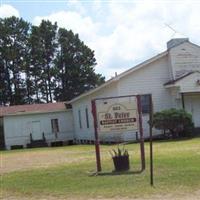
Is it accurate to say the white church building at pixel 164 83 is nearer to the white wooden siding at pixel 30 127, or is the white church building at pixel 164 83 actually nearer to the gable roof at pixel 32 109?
the white wooden siding at pixel 30 127

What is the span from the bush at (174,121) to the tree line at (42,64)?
41557 millimetres

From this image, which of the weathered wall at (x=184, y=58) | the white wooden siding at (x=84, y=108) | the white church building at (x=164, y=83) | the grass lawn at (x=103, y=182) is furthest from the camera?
the weathered wall at (x=184, y=58)

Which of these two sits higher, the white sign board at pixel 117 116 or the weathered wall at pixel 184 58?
the weathered wall at pixel 184 58

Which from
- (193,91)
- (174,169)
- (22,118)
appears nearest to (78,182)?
(174,169)

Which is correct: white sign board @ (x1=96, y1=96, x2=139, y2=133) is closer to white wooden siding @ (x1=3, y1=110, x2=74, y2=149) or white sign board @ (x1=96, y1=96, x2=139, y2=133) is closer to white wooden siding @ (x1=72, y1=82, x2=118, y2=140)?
white wooden siding @ (x1=72, y1=82, x2=118, y2=140)

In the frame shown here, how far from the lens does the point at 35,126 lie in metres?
49.7

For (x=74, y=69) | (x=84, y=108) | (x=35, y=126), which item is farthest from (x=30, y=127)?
(x=74, y=69)

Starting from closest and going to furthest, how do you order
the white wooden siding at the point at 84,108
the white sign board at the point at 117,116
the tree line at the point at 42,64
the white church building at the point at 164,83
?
the white sign board at the point at 117,116
the white church building at the point at 164,83
the white wooden siding at the point at 84,108
the tree line at the point at 42,64

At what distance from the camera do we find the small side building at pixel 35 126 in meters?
49.2

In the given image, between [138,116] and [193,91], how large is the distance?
20.3 metres

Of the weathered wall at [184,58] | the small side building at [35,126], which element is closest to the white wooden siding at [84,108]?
the small side building at [35,126]

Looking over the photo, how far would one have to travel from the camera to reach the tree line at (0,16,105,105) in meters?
74.7

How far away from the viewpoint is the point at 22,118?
162 ft

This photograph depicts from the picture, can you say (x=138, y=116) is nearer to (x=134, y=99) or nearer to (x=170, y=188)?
(x=134, y=99)
